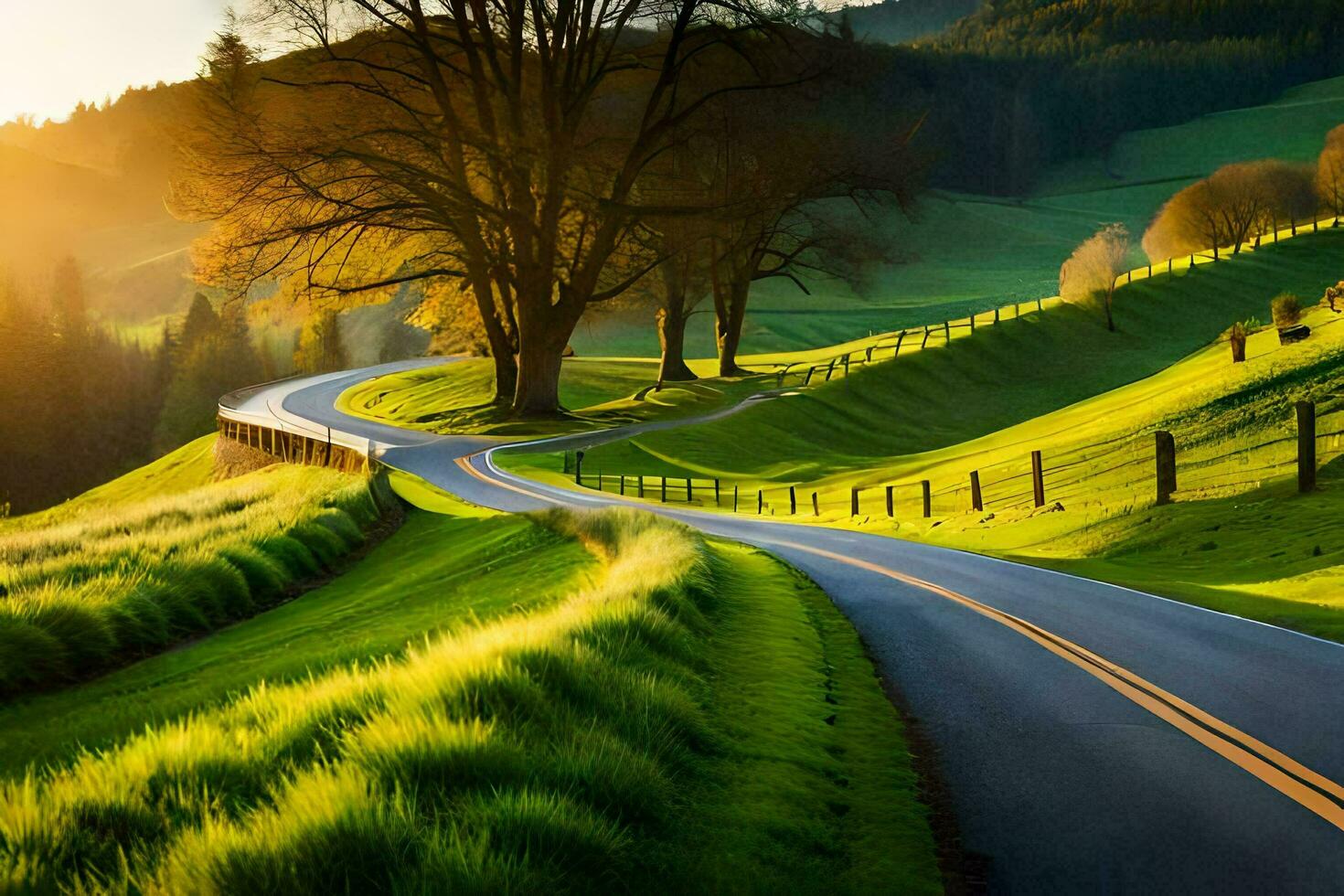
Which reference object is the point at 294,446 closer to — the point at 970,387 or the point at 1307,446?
the point at 1307,446

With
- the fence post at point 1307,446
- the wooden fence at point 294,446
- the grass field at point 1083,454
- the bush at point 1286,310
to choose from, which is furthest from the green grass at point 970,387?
the fence post at point 1307,446

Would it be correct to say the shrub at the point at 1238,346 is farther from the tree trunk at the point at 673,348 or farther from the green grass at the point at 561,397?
the tree trunk at the point at 673,348

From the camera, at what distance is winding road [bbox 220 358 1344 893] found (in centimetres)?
568

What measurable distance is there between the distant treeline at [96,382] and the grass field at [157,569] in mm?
85984

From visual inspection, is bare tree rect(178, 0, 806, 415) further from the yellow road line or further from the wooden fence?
the yellow road line

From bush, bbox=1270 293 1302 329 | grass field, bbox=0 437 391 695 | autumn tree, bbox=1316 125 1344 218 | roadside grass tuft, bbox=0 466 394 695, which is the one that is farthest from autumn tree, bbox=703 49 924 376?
autumn tree, bbox=1316 125 1344 218

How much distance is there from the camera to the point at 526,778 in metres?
5.50

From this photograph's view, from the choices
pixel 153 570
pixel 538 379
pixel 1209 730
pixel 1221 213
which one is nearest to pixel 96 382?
pixel 538 379

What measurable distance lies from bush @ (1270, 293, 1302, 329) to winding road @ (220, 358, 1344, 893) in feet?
91.0

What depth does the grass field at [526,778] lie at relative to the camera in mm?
4508

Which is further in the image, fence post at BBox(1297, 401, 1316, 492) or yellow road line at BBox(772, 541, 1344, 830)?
fence post at BBox(1297, 401, 1316, 492)

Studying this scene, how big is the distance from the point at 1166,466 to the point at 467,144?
32.0 m

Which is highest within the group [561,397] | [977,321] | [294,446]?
[977,321]

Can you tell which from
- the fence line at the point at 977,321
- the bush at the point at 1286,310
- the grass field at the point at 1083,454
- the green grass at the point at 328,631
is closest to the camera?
the green grass at the point at 328,631
